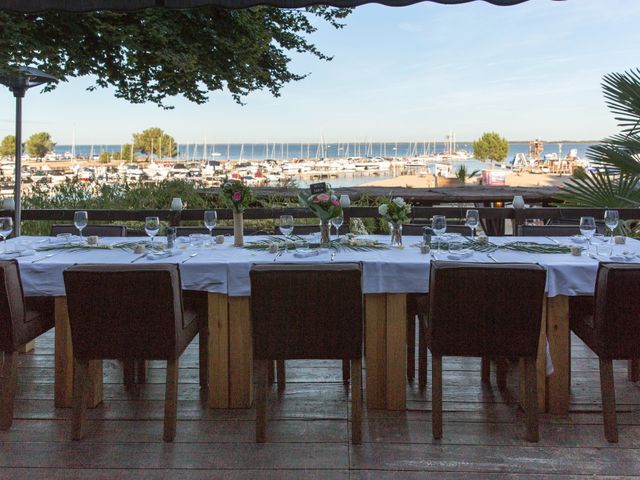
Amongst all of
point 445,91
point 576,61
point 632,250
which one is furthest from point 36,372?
point 445,91

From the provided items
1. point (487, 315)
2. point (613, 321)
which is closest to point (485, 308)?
point (487, 315)

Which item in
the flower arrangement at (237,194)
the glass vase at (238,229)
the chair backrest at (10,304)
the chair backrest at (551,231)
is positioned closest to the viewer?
the chair backrest at (10,304)

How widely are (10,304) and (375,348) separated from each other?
161cm

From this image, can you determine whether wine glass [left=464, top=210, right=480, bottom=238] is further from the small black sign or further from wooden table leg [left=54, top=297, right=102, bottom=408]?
wooden table leg [left=54, top=297, right=102, bottom=408]

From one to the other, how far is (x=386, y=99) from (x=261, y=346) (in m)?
33.5

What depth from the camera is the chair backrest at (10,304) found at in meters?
2.47

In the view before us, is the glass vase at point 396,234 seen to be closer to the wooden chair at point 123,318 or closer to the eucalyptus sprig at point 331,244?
the eucalyptus sprig at point 331,244

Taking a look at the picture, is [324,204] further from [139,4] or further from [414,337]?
[139,4]

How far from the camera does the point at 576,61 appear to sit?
25156 mm

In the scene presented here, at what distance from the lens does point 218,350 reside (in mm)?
2826

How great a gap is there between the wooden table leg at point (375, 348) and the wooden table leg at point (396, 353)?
3cm

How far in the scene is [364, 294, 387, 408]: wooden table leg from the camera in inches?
110

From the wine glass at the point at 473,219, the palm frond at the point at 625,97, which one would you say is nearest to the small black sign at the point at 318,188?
the wine glass at the point at 473,219

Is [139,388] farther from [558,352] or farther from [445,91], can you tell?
[445,91]
